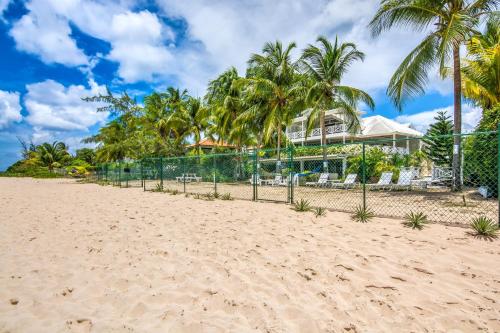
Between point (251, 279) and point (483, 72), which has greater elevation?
point (483, 72)

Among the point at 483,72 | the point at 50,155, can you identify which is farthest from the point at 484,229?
the point at 50,155

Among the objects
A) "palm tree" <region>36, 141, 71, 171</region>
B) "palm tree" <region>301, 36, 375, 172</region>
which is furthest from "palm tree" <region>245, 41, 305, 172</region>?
"palm tree" <region>36, 141, 71, 171</region>

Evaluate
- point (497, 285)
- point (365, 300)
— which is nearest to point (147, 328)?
point (365, 300)

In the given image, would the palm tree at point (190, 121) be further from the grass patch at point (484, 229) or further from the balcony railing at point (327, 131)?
the grass patch at point (484, 229)

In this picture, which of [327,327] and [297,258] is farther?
[297,258]

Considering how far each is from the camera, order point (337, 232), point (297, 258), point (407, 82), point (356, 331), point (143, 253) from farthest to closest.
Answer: point (407, 82) < point (337, 232) < point (143, 253) < point (297, 258) < point (356, 331)

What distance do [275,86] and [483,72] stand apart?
428 inches

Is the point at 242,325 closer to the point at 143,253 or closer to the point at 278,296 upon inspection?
the point at 278,296

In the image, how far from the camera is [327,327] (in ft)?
7.88

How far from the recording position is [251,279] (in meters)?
3.38

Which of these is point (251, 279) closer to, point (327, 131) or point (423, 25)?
point (423, 25)

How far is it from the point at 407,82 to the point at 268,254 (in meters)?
11.2

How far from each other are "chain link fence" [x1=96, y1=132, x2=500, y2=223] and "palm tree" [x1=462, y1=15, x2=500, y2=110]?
268cm

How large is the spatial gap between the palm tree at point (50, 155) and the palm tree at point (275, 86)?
4266 cm
